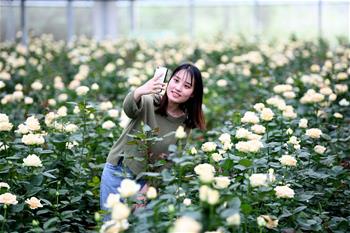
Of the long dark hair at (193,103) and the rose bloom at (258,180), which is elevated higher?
the long dark hair at (193,103)

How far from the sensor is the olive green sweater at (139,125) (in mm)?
2773

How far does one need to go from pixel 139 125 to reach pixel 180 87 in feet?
0.89

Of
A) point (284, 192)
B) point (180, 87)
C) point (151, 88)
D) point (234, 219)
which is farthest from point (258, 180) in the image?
point (180, 87)

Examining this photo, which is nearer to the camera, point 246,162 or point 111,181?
point 246,162

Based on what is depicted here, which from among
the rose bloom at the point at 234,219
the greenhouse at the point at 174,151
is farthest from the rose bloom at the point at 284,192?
the rose bloom at the point at 234,219

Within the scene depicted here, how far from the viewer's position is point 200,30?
14391mm

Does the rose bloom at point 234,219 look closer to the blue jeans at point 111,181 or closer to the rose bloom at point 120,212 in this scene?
the rose bloom at point 120,212

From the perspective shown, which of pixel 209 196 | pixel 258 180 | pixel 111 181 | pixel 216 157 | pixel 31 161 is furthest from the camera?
pixel 111 181

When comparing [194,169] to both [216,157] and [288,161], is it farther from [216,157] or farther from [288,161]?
[288,161]

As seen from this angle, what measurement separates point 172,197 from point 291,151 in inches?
37.2

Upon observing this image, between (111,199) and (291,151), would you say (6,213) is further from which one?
(291,151)

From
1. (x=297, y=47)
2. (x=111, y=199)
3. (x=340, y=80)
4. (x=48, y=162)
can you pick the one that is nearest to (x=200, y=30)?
(x=297, y=47)

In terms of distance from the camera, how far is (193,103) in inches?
118

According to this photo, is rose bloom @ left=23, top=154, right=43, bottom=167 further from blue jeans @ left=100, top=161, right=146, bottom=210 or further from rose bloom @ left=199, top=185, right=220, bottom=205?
rose bloom @ left=199, top=185, right=220, bottom=205
